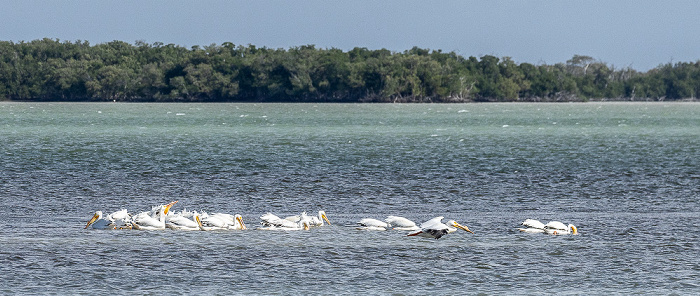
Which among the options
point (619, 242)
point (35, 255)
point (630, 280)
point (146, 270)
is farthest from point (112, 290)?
point (619, 242)

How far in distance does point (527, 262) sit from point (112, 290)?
7393 millimetres

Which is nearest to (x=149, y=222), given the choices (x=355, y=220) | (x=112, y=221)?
(x=112, y=221)

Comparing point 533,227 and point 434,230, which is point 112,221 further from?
point 533,227

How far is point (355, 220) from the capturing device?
22.1 meters

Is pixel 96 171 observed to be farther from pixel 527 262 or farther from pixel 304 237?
pixel 527 262

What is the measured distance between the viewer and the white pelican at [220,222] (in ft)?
66.0

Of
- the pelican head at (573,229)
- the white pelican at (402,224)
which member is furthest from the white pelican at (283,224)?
the pelican head at (573,229)

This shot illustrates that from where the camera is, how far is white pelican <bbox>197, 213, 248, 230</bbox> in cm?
2012

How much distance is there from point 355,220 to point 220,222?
356cm

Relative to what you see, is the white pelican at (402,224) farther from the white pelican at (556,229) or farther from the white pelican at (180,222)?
the white pelican at (180,222)

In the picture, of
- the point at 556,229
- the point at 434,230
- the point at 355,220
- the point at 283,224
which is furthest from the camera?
the point at 355,220

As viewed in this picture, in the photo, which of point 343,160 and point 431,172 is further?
point 343,160

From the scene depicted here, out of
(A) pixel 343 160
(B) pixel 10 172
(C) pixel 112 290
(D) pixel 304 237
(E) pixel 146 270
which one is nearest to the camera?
(C) pixel 112 290

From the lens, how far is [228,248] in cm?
1809
